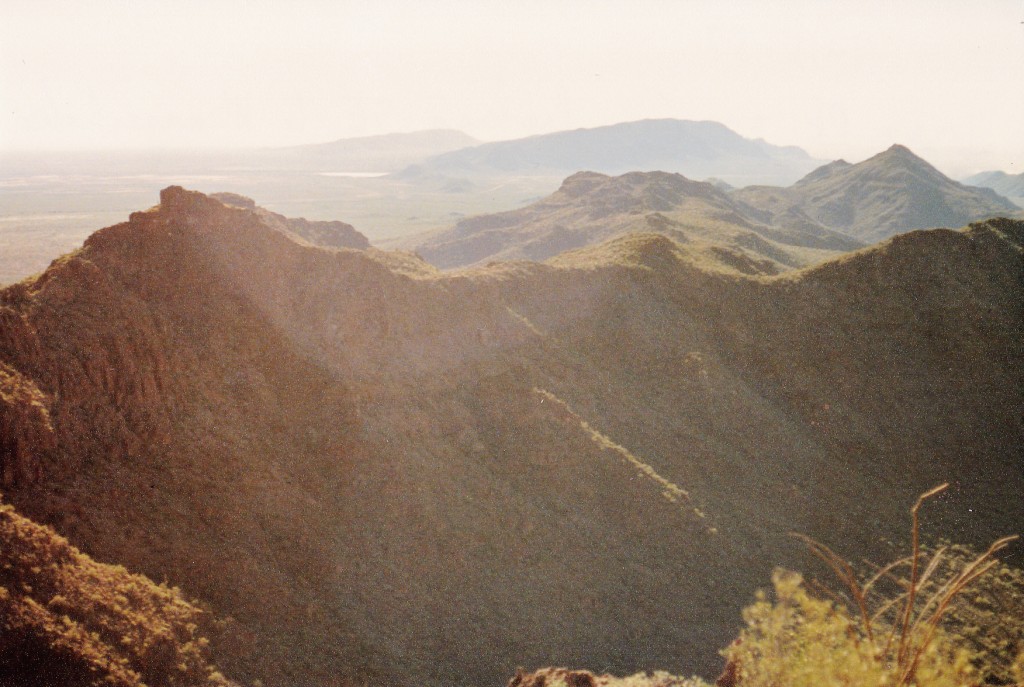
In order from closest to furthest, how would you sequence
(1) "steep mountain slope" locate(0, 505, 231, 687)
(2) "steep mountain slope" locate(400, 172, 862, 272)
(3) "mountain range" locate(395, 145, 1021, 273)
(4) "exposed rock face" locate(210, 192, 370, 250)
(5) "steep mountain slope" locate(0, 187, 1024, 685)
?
(1) "steep mountain slope" locate(0, 505, 231, 687), (5) "steep mountain slope" locate(0, 187, 1024, 685), (4) "exposed rock face" locate(210, 192, 370, 250), (2) "steep mountain slope" locate(400, 172, 862, 272), (3) "mountain range" locate(395, 145, 1021, 273)

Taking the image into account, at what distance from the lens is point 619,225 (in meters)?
96.2

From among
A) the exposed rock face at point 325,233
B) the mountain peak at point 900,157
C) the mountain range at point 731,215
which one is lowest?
the exposed rock face at point 325,233

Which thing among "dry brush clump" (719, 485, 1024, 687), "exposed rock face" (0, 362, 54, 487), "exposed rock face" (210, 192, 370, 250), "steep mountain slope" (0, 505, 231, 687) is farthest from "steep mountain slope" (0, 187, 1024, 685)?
"exposed rock face" (210, 192, 370, 250)

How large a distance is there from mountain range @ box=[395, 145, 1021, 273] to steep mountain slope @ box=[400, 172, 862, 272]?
0.71 ft

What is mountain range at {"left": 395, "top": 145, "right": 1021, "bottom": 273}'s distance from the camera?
92.4 meters

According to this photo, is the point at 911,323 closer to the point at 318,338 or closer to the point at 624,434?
the point at 624,434

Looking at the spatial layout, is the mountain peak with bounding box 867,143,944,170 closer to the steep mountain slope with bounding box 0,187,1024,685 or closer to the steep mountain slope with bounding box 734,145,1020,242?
the steep mountain slope with bounding box 734,145,1020,242

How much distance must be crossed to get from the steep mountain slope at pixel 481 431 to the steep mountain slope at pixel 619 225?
49254mm

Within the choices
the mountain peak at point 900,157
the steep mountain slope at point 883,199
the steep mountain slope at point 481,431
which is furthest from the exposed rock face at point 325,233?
the mountain peak at point 900,157

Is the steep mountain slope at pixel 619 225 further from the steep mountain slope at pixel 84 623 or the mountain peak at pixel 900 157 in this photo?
the steep mountain slope at pixel 84 623

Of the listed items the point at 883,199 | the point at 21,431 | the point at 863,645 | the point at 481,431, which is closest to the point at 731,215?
the point at 883,199

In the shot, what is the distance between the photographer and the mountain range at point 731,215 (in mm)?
92438

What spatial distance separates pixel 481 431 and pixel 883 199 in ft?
508

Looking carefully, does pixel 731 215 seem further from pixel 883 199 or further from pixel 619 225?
pixel 883 199
